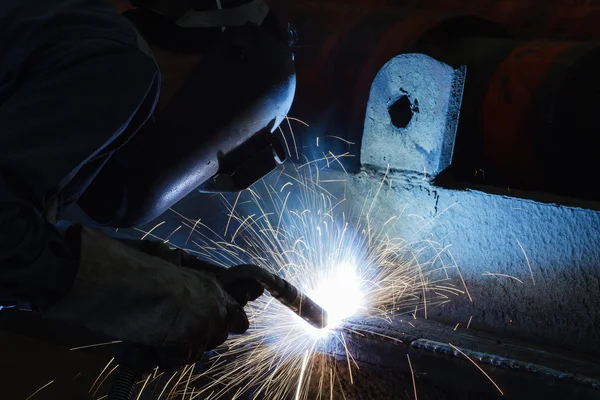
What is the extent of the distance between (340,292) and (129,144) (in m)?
1.39

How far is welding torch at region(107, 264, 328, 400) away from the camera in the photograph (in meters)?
1.91

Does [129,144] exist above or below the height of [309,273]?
above

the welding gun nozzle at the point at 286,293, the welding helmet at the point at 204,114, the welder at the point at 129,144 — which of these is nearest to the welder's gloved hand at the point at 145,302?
the welder at the point at 129,144

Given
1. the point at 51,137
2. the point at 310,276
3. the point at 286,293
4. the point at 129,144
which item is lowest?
the point at 310,276

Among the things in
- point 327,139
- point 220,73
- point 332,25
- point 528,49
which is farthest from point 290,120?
point 220,73

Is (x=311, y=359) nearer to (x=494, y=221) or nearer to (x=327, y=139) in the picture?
(x=494, y=221)

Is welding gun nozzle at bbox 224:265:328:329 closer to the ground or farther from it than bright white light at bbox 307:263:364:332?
farther from it

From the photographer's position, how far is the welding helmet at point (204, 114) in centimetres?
218

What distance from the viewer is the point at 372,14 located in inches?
149

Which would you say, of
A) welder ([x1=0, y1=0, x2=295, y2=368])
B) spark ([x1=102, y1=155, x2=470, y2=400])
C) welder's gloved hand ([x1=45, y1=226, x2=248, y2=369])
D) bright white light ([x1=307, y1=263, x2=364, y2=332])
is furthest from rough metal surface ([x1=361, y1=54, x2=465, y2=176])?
welder's gloved hand ([x1=45, y1=226, x2=248, y2=369])

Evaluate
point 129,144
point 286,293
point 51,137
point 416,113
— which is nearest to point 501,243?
point 416,113

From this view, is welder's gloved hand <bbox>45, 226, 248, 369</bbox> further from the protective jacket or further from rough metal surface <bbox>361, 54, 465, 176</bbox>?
rough metal surface <bbox>361, 54, 465, 176</bbox>

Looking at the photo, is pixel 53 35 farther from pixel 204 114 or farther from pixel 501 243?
pixel 501 243

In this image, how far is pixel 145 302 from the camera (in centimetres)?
182
